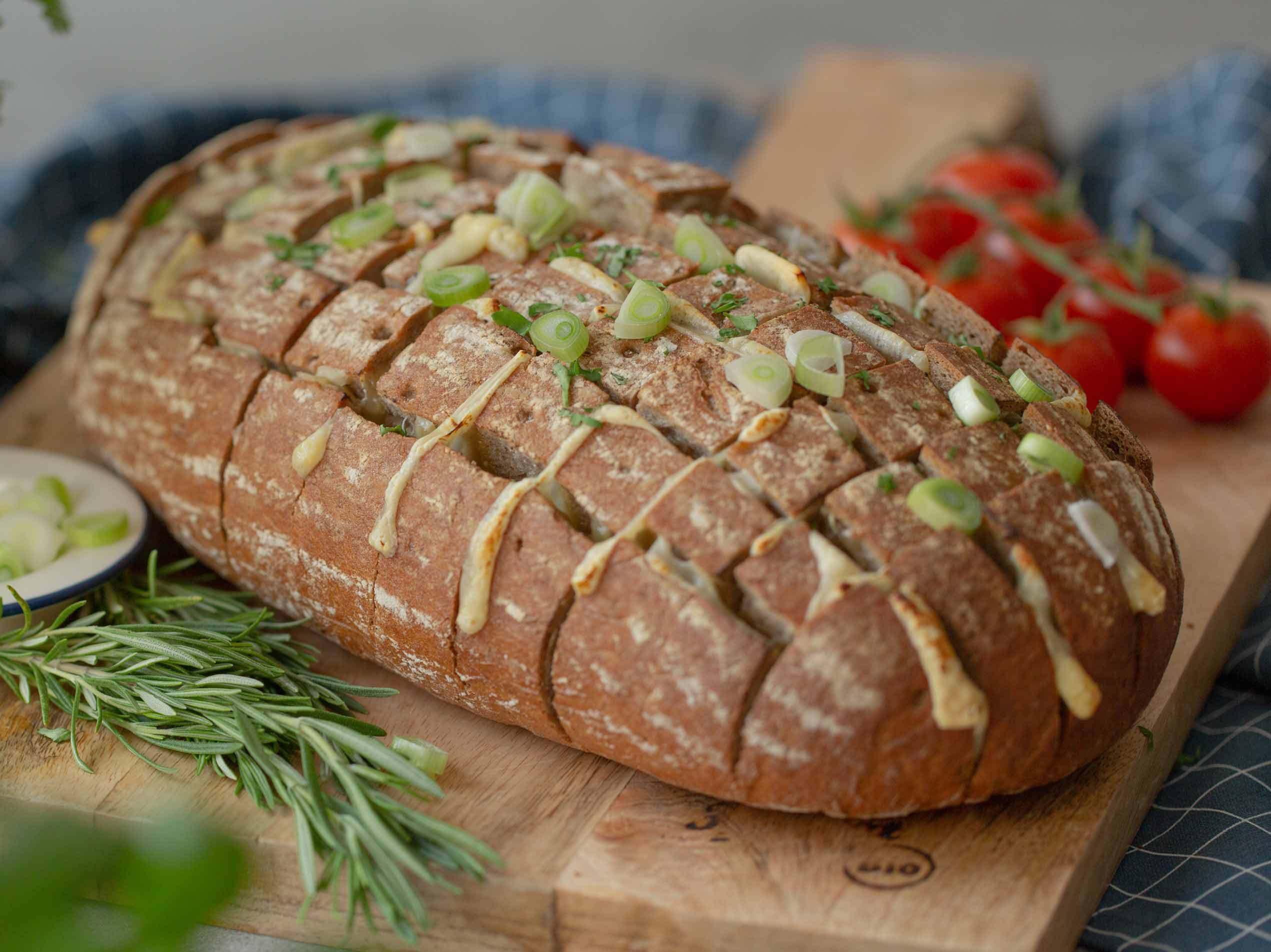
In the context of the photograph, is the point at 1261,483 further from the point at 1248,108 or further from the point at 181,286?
the point at 181,286

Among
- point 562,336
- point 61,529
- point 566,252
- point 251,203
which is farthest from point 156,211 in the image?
point 562,336

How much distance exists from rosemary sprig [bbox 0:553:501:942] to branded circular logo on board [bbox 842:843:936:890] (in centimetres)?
64

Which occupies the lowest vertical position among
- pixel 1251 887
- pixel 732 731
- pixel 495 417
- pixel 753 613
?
pixel 1251 887

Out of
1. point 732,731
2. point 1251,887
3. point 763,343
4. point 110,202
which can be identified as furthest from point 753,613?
point 110,202

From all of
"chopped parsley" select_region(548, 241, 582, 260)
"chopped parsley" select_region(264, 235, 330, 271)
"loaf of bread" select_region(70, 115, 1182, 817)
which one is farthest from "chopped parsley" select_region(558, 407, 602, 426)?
"chopped parsley" select_region(264, 235, 330, 271)

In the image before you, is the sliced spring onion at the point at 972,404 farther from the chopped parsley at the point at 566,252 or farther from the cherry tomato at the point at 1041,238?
the cherry tomato at the point at 1041,238

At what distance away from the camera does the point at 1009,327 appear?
12.0ft

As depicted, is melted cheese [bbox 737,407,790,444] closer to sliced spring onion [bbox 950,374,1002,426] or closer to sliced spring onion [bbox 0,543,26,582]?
sliced spring onion [bbox 950,374,1002,426]

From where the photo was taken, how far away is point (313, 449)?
2654 mm

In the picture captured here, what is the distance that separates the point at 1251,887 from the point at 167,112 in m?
4.52

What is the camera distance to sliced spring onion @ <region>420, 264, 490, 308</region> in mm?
2719

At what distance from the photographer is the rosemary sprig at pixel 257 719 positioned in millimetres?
2195

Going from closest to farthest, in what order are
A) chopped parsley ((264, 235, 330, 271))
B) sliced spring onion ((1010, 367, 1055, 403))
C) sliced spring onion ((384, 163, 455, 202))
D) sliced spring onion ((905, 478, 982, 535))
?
1. sliced spring onion ((905, 478, 982, 535))
2. sliced spring onion ((1010, 367, 1055, 403))
3. chopped parsley ((264, 235, 330, 271))
4. sliced spring onion ((384, 163, 455, 202))

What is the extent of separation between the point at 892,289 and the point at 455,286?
1.00m
